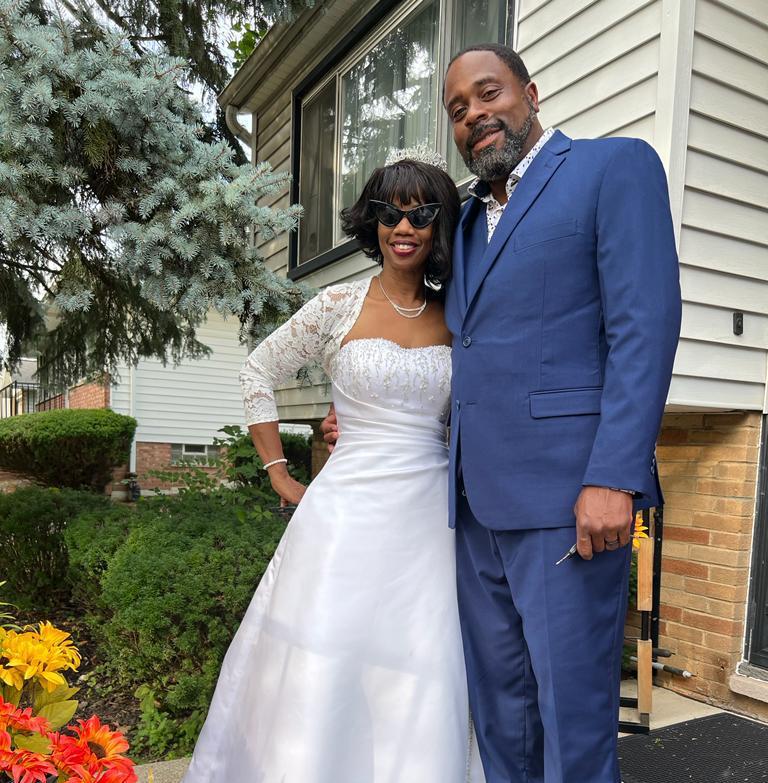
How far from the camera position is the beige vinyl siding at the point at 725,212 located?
2949 mm

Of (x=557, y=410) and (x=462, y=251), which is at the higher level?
(x=462, y=251)

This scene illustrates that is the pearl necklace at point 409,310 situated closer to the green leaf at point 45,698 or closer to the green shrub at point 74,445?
the green leaf at point 45,698

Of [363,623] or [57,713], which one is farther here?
[363,623]

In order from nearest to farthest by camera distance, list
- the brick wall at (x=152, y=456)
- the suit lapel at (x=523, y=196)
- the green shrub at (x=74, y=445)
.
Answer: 1. the suit lapel at (x=523, y=196)
2. the green shrub at (x=74, y=445)
3. the brick wall at (x=152, y=456)

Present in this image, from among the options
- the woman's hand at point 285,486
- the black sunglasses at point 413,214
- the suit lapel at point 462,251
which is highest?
the black sunglasses at point 413,214

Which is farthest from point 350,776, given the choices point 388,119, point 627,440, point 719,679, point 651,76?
point 388,119

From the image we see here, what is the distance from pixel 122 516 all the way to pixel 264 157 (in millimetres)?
4318

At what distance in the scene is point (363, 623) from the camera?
74.2 inches

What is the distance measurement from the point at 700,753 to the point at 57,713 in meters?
2.29

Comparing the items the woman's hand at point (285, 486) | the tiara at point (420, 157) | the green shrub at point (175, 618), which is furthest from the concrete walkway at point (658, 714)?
the tiara at point (420, 157)

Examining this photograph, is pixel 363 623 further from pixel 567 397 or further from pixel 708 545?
pixel 708 545

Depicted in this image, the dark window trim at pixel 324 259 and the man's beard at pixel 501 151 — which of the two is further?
the dark window trim at pixel 324 259

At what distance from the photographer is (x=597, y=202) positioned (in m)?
1.61

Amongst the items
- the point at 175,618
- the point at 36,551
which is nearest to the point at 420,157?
the point at 175,618
